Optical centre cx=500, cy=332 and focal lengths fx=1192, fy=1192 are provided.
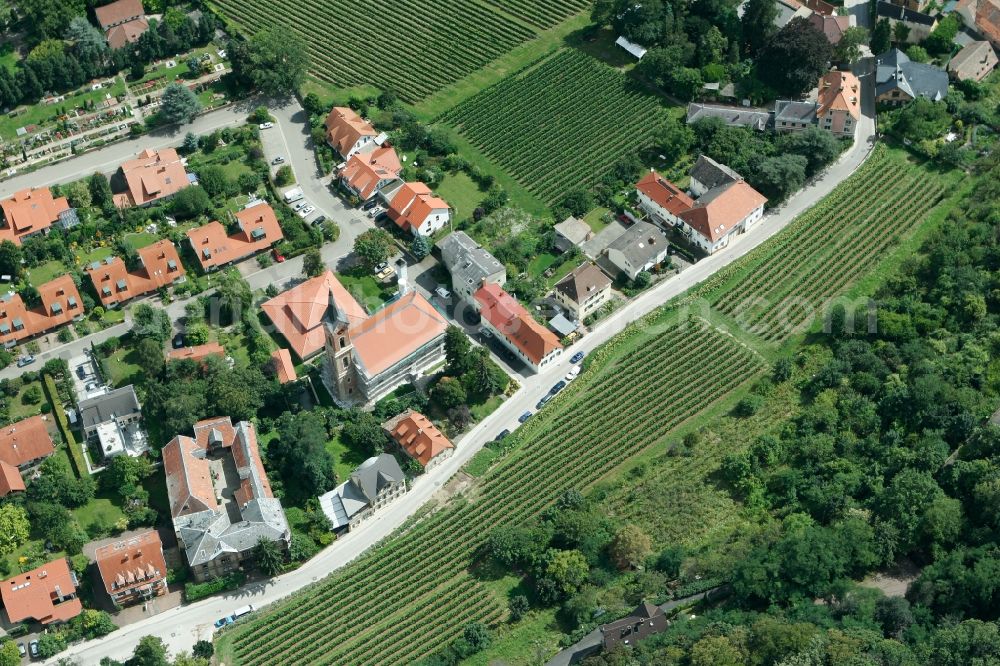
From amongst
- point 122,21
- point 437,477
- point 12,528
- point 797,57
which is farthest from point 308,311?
point 797,57

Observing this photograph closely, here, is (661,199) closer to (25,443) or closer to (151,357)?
(151,357)

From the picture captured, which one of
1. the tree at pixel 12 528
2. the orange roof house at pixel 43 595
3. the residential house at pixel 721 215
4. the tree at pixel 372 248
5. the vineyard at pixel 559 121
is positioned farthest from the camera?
the vineyard at pixel 559 121

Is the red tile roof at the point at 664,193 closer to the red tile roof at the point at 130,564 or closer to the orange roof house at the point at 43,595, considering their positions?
the red tile roof at the point at 130,564

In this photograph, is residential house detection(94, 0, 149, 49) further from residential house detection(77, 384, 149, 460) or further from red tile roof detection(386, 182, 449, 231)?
residential house detection(77, 384, 149, 460)

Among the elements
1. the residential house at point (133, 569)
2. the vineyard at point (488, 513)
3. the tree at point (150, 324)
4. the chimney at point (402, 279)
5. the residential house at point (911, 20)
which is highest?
the residential house at point (911, 20)

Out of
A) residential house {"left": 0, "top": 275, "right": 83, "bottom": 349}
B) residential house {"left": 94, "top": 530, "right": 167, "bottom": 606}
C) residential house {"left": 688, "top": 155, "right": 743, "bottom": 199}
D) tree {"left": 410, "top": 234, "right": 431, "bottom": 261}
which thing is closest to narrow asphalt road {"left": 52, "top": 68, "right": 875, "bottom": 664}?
residential house {"left": 94, "top": 530, "right": 167, "bottom": 606}

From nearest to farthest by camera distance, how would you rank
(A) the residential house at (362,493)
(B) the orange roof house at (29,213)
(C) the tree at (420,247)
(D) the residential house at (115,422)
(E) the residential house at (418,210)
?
1. (A) the residential house at (362,493)
2. (D) the residential house at (115,422)
3. (C) the tree at (420,247)
4. (E) the residential house at (418,210)
5. (B) the orange roof house at (29,213)

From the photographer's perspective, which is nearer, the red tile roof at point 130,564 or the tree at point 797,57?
the red tile roof at point 130,564

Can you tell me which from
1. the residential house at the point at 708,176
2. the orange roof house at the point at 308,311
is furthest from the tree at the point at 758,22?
the orange roof house at the point at 308,311
